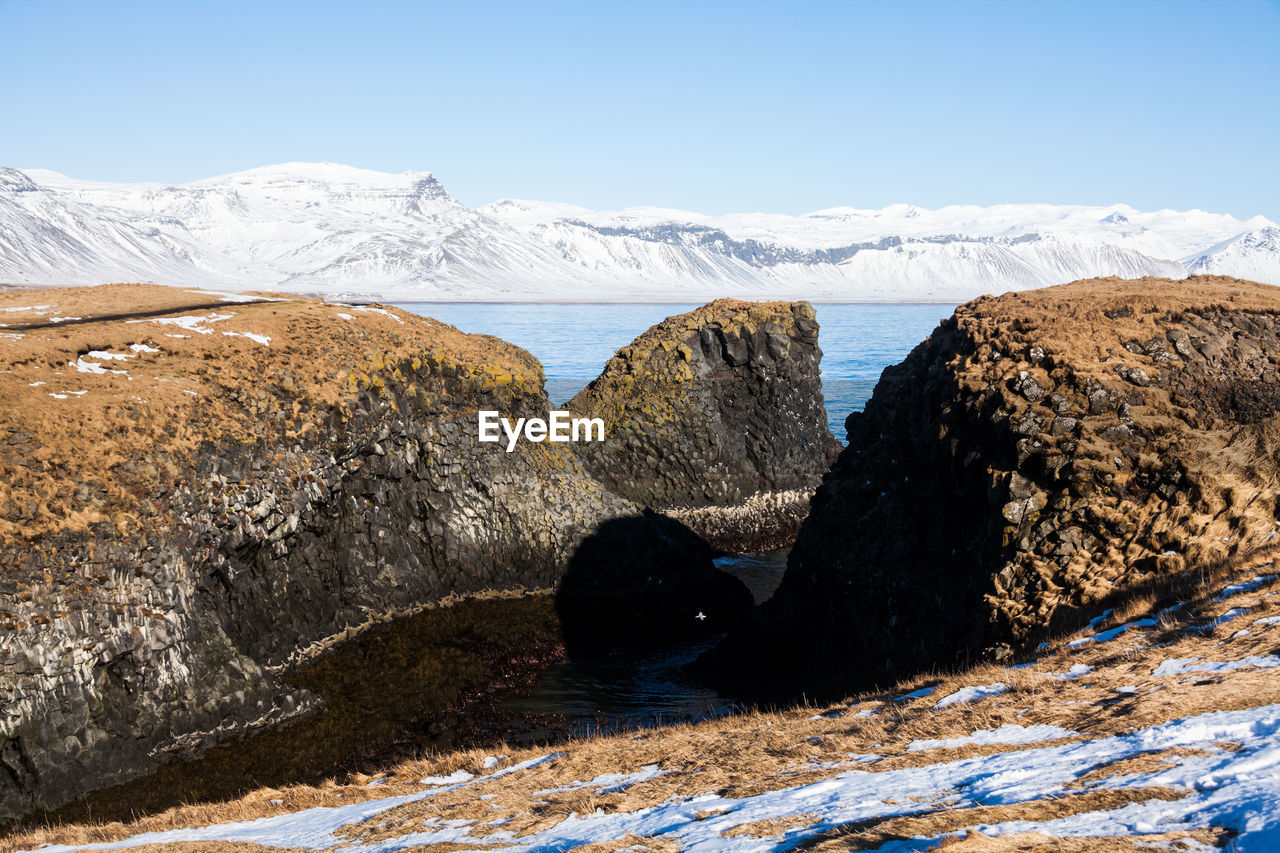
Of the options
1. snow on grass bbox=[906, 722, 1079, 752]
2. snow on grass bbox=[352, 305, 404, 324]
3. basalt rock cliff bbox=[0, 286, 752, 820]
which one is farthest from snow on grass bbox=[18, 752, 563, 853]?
snow on grass bbox=[352, 305, 404, 324]

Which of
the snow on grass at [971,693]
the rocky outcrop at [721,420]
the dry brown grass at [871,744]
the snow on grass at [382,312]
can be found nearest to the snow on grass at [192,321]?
the snow on grass at [382,312]

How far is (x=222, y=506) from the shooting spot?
88.3 ft

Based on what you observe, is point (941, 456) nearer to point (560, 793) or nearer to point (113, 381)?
point (560, 793)

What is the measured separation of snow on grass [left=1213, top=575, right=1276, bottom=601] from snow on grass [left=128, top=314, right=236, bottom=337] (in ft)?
106

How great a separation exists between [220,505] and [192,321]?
11.3 m

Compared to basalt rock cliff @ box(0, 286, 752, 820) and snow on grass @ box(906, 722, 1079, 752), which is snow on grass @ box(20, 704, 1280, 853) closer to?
snow on grass @ box(906, 722, 1079, 752)

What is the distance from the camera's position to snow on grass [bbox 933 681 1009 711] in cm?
1449

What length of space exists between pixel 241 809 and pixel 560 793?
6677 mm

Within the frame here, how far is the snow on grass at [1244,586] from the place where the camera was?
15.6 m

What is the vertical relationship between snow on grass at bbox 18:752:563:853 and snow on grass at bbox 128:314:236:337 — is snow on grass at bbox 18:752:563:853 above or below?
below

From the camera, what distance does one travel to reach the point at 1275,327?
23125mm

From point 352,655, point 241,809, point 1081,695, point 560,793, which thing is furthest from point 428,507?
point 1081,695

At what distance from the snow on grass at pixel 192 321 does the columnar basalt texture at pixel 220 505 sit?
0.78 ft

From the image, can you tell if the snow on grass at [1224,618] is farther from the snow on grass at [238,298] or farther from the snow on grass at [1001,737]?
the snow on grass at [238,298]
